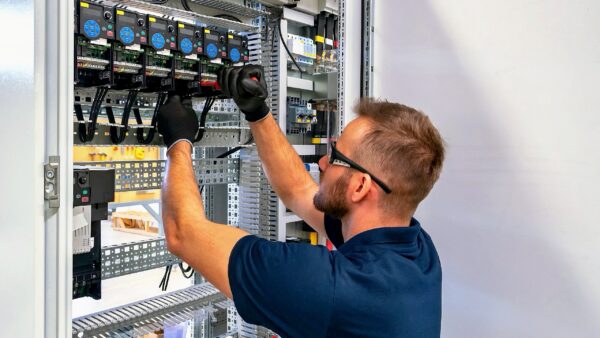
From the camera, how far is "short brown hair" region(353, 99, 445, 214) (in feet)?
3.65

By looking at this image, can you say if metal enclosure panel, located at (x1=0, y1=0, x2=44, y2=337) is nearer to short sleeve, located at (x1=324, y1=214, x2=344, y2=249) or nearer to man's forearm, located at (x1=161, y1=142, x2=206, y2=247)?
man's forearm, located at (x1=161, y1=142, x2=206, y2=247)

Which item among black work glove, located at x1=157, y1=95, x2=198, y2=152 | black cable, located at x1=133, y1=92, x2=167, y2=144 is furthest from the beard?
black cable, located at x1=133, y1=92, x2=167, y2=144

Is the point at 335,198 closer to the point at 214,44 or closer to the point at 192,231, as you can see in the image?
the point at 192,231

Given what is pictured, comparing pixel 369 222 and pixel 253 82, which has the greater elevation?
pixel 253 82

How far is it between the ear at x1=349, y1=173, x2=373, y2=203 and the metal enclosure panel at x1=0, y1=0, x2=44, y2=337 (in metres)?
0.67

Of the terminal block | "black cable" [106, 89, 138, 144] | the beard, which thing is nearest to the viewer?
Result: the beard

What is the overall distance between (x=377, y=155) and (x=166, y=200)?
0.52 metres

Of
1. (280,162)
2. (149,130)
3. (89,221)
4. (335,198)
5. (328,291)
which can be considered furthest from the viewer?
(149,130)

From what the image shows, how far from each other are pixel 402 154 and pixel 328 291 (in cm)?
36

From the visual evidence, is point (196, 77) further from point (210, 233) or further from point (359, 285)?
point (359, 285)

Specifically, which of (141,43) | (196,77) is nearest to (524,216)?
(196,77)

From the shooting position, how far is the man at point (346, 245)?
3.16 feet

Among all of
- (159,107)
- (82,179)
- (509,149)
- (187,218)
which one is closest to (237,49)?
(159,107)

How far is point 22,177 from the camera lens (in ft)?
3.34
